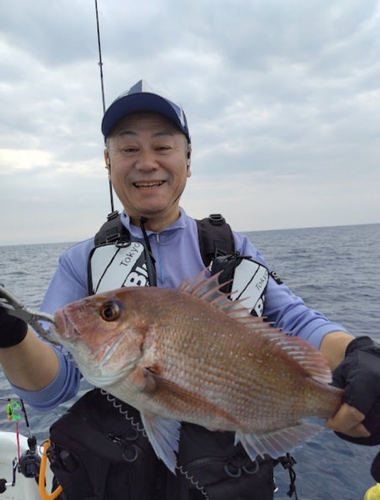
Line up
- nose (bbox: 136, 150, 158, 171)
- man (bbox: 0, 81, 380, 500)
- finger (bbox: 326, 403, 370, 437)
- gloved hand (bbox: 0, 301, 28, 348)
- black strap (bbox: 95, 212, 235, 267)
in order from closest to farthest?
gloved hand (bbox: 0, 301, 28, 348) → finger (bbox: 326, 403, 370, 437) → man (bbox: 0, 81, 380, 500) → nose (bbox: 136, 150, 158, 171) → black strap (bbox: 95, 212, 235, 267)

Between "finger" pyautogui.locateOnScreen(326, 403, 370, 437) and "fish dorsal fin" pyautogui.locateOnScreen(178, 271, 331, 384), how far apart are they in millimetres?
149

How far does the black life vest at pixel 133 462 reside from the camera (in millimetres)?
2203

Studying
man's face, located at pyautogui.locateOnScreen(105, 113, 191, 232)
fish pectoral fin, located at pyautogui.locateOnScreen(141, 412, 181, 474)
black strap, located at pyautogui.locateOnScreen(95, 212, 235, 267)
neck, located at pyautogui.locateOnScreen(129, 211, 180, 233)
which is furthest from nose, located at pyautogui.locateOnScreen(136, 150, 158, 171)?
fish pectoral fin, located at pyautogui.locateOnScreen(141, 412, 181, 474)

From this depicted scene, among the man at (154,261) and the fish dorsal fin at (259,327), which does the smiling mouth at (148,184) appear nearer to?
the man at (154,261)

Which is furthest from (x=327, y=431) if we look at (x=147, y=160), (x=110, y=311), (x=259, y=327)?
(x=110, y=311)

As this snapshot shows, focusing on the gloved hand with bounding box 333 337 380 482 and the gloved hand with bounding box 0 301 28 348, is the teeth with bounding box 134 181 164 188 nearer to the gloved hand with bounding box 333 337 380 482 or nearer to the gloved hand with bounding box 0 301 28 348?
the gloved hand with bounding box 0 301 28 348

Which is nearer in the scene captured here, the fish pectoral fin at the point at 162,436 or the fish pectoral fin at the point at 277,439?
the fish pectoral fin at the point at 162,436

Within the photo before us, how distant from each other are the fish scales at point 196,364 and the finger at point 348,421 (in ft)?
0.15

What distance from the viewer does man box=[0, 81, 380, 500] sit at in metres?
2.09

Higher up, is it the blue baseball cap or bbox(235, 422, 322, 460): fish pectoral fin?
the blue baseball cap

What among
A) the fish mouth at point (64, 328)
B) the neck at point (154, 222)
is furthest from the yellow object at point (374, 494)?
the fish mouth at point (64, 328)

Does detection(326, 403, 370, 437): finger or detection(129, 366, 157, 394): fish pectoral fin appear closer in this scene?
→ detection(129, 366, 157, 394): fish pectoral fin

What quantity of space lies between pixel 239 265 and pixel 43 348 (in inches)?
53.0

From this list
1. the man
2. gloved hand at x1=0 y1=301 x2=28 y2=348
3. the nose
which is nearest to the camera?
gloved hand at x1=0 y1=301 x2=28 y2=348
